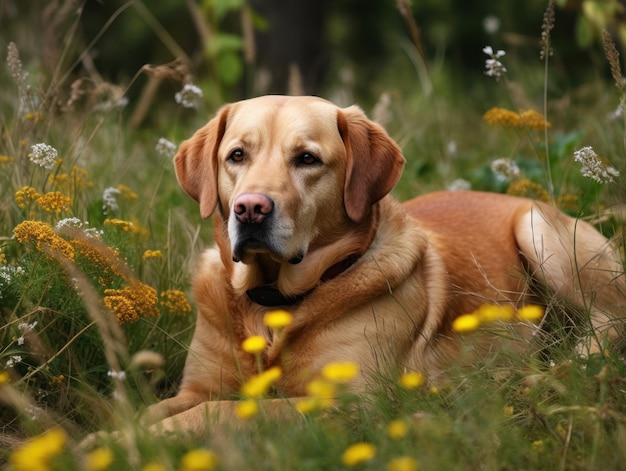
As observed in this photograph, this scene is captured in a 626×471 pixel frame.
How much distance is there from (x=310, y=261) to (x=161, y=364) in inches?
29.5

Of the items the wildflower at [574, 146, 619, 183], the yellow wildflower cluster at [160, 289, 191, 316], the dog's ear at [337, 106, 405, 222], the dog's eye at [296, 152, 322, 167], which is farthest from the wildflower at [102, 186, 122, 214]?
the wildflower at [574, 146, 619, 183]

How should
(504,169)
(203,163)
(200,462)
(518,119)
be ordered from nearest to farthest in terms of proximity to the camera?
(200,462) < (203,163) < (518,119) < (504,169)

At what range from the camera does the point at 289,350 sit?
3.62 metres

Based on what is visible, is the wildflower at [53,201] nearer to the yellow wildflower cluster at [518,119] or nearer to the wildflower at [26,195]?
the wildflower at [26,195]

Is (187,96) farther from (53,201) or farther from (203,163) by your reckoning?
(53,201)

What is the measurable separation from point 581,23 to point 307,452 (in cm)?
383

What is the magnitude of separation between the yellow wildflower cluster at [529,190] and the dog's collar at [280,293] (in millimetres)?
1580

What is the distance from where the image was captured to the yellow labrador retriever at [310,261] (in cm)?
353

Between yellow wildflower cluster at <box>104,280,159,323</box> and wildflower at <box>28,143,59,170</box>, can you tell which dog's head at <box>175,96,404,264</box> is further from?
wildflower at <box>28,143,59,170</box>

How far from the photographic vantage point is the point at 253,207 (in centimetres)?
334

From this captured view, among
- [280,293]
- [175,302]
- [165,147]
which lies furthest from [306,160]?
[165,147]

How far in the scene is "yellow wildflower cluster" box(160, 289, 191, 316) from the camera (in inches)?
152

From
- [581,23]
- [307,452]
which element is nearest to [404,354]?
[307,452]

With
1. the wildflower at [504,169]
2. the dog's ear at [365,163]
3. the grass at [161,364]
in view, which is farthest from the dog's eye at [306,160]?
the wildflower at [504,169]
